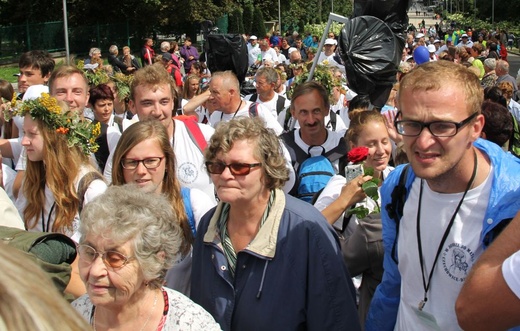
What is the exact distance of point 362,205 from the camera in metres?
3.78

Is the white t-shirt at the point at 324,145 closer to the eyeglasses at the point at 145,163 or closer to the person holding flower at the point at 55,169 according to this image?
the eyeglasses at the point at 145,163

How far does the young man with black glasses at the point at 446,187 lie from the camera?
251 centimetres

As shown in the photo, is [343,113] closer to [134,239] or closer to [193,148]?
[193,148]

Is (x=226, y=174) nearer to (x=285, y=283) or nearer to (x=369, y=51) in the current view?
(x=285, y=283)

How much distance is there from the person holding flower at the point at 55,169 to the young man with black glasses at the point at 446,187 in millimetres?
1939

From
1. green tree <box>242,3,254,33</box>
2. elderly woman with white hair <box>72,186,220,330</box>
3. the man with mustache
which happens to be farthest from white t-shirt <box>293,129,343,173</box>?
green tree <box>242,3,254,33</box>

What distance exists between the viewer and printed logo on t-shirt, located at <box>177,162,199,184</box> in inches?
182

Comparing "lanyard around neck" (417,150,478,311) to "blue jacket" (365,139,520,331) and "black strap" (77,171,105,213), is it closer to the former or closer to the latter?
A: "blue jacket" (365,139,520,331)

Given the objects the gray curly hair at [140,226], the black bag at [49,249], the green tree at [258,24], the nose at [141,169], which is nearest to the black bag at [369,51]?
the nose at [141,169]

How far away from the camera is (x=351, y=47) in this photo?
5797 mm

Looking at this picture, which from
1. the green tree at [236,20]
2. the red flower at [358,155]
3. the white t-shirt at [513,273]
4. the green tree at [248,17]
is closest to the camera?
the white t-shirt at [513,273]

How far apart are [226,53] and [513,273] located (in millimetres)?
6598

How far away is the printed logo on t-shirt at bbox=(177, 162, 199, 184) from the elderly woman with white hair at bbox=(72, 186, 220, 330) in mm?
1819

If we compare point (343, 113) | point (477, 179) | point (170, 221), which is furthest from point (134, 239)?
point (343, 113)
